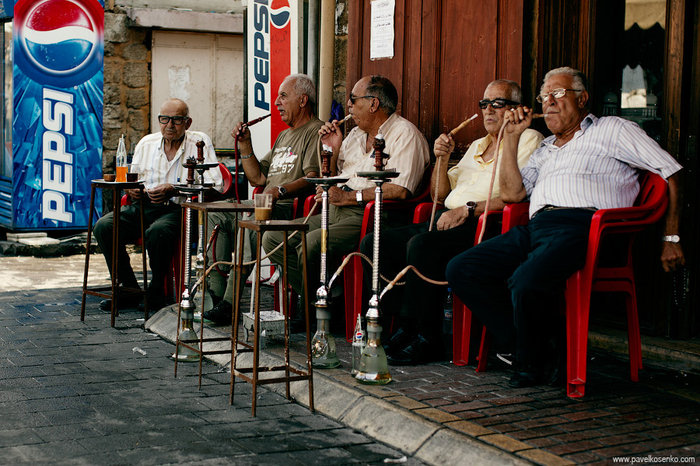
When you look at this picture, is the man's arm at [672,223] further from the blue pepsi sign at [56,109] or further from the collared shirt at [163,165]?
the blue pepsi sign at [56,109]

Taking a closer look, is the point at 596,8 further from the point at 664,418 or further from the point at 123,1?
the point at 123,1

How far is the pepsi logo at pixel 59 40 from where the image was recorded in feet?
36.7

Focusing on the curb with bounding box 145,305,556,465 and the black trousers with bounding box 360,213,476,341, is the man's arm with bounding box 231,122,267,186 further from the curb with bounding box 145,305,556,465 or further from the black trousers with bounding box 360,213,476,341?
the curb with bounding box 145,305,556,465

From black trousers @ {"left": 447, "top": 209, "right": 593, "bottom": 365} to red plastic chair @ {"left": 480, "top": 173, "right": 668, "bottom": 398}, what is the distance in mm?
71

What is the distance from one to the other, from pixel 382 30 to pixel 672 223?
3.21 meters

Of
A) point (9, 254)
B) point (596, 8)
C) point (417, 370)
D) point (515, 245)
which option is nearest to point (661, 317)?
point (515, 245)

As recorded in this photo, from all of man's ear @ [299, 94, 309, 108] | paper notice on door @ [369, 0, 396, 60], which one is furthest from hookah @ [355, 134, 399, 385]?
paper notice on door @ [369, 0, 396, 60]

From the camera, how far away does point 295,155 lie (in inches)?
264

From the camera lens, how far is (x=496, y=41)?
605 centimetres

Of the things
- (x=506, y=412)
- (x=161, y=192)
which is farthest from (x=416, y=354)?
(x=161, y=192)

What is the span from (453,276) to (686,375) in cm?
133

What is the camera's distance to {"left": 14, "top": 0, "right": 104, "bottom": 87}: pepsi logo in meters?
11.2

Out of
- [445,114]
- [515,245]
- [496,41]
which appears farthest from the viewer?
[445,114]

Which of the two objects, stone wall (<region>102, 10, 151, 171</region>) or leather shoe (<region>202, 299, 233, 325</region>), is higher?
stone wall (<region>102, 10, 151, 171</region>)
